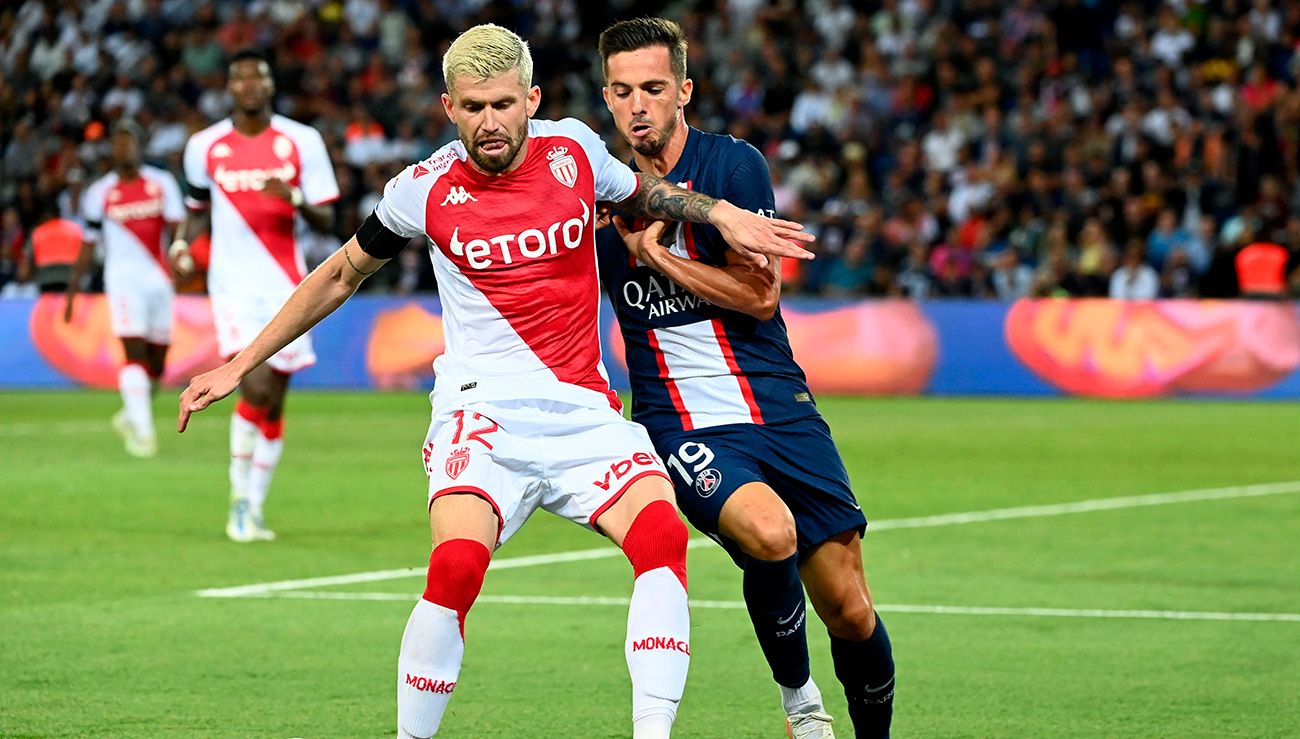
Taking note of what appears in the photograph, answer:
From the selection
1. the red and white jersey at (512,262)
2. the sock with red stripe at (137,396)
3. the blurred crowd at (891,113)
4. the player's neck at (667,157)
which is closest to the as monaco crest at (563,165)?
the red and white jersey at (512,262)

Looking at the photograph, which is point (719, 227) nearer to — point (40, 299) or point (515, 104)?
point (515, 104)

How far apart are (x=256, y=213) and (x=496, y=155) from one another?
20.5 feet

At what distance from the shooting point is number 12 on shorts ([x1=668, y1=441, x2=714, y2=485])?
5777 mm

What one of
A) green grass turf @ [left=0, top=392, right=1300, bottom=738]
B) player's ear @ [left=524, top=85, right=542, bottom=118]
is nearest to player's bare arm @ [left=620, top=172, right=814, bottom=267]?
Answer: player's ear @ [left=524, top=85, right=542, bottom=118]

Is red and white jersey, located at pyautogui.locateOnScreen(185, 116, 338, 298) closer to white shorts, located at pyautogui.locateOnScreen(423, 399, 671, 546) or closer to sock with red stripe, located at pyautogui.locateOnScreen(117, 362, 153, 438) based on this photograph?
sock with red stripe, located at pyautogui.locateOnScreen(117, 362, 153, 438)

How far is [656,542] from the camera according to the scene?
17.2 feet

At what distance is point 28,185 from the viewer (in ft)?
93.9

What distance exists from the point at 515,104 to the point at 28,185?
81.5 feet

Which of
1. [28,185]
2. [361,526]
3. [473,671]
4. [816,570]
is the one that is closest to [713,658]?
[473,671]

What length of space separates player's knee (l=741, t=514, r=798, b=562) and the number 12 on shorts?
29 cm

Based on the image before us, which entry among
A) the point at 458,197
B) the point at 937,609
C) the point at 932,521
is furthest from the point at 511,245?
the point at 932,521

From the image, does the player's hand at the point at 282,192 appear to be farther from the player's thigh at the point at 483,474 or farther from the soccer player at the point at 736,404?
the player's thigh at the point at 483,474

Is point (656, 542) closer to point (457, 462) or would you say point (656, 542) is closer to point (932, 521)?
point (457, 462)

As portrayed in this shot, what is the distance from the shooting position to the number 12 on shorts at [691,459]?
19.0 feet
